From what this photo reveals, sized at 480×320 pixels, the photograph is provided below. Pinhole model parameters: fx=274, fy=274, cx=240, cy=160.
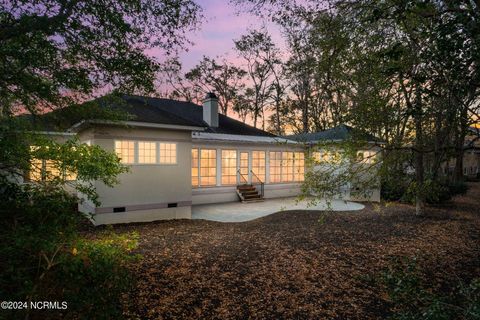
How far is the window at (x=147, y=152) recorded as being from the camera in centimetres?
979

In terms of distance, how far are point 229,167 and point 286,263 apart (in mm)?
8744

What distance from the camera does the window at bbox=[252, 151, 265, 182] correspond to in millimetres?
15469

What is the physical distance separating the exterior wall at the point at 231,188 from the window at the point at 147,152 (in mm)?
3439

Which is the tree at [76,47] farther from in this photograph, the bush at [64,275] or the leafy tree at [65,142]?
the bush at [64,275]

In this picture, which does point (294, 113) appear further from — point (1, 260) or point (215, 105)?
point (1, 260)

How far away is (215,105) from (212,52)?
14.7 meters

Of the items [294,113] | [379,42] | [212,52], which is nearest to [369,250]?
[379,42]

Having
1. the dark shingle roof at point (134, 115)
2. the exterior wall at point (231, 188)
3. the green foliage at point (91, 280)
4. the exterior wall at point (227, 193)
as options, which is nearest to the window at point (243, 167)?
the exterior wall at point (231, 188)

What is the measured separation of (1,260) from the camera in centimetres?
275

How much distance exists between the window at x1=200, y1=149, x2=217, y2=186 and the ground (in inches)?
152

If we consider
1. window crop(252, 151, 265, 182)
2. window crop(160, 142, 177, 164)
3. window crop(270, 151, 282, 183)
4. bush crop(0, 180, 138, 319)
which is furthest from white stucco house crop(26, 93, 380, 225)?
bush crop(0, 180, 138, 319)

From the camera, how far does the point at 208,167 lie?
1389 cm

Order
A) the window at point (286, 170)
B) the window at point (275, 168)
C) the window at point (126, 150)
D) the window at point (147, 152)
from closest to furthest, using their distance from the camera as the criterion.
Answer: the window at point (126, 150) < the window at point (147, 152) < the window at point (275, 168) < the window at point (286, 170)

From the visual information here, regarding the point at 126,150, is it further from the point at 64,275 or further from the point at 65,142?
the point at 64,275
